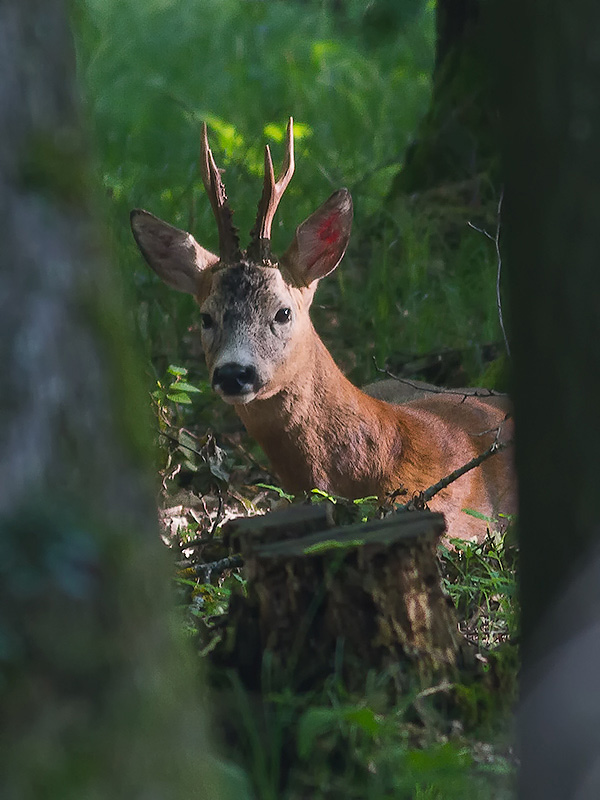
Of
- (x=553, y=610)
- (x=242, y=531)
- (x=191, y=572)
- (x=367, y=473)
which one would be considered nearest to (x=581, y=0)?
(x=553, y=610)

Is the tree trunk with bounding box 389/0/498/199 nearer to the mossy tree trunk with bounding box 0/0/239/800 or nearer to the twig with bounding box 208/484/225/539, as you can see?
the twig with bounding box 208/484/225/539

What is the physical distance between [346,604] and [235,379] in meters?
1.82

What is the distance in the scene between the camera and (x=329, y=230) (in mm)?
5152

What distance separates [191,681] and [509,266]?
756mm

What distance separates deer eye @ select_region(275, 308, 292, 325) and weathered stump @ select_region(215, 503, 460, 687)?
6.65 ft

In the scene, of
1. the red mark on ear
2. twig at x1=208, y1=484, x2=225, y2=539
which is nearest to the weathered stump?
twig at x1=208, y1=484, x2=225, y2=539

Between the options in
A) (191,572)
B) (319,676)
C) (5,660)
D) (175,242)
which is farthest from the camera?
(175,242)

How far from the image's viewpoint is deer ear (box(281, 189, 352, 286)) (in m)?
4.99

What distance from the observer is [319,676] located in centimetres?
268

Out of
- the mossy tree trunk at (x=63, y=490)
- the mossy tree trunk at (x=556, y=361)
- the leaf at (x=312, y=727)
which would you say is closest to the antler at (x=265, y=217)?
the leaf at (x=312, y=727)

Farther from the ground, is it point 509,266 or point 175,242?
point 175,242

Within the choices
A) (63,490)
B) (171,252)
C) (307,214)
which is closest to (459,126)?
(307,214)

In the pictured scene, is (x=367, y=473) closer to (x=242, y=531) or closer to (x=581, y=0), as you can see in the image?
(x=242, y=531)

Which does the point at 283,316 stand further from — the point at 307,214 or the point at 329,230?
the point at 307,214
